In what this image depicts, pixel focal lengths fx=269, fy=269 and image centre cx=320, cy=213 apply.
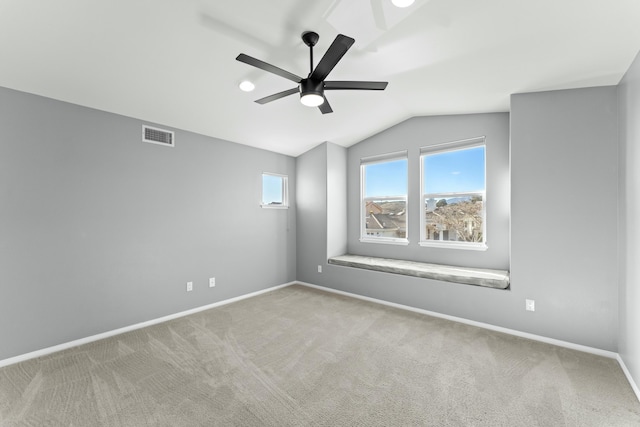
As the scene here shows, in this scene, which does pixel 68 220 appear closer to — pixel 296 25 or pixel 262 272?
pixel 262 272

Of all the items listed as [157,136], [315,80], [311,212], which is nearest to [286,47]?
[315,80]

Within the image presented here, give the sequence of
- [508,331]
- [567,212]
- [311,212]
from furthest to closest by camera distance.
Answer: [311,212]
[508,331]
[567,212]

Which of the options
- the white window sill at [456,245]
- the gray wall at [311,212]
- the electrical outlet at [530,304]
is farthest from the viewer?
the gray wall at [311,212]

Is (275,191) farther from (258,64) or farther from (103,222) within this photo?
(258,64)

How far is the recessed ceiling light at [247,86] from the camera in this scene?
275cm

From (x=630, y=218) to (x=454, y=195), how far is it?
71.8 inches

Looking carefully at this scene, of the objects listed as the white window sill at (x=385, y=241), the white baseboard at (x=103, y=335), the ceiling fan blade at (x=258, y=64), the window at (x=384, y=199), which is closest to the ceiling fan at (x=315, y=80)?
the ceiling fan blade at (x=258, y=64)

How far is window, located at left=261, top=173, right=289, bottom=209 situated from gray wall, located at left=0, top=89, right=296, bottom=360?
1.42 ft

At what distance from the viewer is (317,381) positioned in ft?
7.09

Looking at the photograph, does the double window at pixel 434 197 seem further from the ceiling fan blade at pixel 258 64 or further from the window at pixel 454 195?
the ceiling fan blade at pixel 258 64

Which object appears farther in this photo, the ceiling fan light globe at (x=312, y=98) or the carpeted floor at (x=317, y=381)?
the ceiling fan light globe at (x=312, y=98)

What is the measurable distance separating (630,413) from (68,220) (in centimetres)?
490

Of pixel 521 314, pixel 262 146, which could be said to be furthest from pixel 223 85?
pixel 521 314

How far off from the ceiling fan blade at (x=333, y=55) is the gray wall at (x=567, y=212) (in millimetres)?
2348
